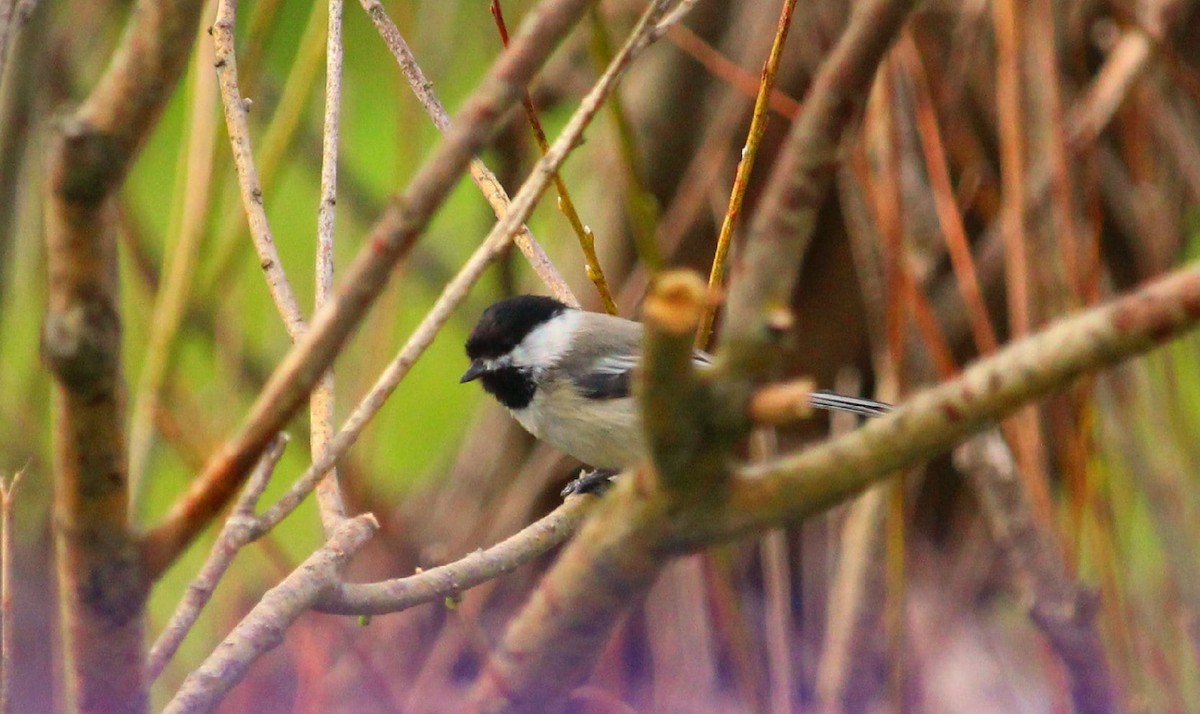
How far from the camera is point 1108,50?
3121 millimetres

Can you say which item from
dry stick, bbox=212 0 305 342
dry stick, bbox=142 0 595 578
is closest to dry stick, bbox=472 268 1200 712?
dry stick, bbox=142 0 595 578

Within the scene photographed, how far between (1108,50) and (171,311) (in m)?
2.50

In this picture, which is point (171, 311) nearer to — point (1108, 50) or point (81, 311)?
point (81, 311)

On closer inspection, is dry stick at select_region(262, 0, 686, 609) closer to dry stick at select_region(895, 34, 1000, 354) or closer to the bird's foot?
the bird's foot

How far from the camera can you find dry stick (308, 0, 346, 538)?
1484mm

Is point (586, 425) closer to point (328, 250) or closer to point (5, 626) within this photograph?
point (328, 250)

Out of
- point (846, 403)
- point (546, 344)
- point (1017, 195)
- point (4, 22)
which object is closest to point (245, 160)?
point (4, 22)

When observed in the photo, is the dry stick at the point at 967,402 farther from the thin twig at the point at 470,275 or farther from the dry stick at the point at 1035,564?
the dry stick at the point at 1035,564

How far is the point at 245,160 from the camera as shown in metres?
1.46

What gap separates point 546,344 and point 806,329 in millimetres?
1127

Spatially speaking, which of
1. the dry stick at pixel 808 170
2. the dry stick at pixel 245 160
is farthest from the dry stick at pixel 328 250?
the dry stick at pixel 808 170

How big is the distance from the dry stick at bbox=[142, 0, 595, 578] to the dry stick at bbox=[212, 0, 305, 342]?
64 centimetres

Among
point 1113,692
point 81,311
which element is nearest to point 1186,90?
point 1113,692

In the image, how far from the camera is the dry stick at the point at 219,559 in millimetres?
1088
